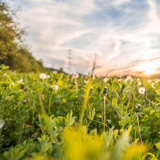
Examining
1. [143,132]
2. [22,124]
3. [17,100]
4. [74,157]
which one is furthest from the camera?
[17,100]

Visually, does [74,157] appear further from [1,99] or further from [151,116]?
[1,99]

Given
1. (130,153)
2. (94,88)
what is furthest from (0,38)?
Result: (130,153)

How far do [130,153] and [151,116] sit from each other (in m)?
1.77

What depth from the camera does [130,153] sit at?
0.40 meters

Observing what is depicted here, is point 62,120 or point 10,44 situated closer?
point 62,120

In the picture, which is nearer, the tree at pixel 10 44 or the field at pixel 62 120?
the field at pixel 62 120

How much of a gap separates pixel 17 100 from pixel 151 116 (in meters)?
0.99

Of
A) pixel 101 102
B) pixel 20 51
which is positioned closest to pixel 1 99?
pixel 101 102

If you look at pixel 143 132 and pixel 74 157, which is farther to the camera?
pixel 143 132

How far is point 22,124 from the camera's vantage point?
7.54 ft

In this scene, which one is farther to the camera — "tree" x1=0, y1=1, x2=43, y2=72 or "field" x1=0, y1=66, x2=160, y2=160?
"tree" x1=0, y1=1, x2=43, y2=72

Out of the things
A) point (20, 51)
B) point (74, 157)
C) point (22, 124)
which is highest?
point (20, 51)

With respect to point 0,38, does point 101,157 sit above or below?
below

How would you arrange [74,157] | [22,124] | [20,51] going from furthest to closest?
[20,51]
[22,124]
[74,157]
